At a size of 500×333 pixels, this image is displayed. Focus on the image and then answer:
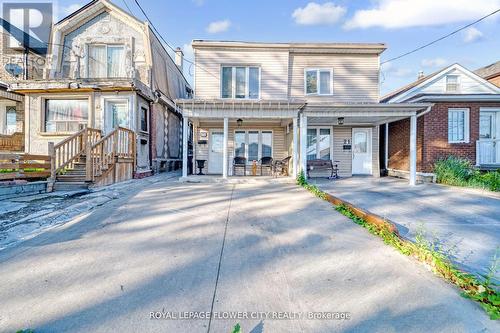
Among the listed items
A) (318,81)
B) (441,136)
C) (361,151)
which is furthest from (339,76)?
(441,136)

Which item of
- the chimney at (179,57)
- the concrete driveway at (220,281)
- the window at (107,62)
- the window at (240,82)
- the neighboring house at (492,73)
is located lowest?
the concrete driveway at (220,281)

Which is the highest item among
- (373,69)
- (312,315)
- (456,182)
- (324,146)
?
(373,69)

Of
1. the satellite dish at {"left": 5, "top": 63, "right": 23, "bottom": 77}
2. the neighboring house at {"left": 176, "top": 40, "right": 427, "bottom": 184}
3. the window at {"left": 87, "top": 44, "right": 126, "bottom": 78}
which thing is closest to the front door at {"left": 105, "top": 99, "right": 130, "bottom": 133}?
the window at {"left": 87, "top": 44, "right": 126, "bottom": 78}

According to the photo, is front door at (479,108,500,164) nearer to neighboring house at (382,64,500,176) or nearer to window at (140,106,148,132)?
neighboring house at (382,64,500,176)

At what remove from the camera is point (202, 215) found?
5090 millimetres

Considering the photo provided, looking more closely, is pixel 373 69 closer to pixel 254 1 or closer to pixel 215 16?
pixel 254 1

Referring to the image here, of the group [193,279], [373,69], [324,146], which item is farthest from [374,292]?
[373,69]

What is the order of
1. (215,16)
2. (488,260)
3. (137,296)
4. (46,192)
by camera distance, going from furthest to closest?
(215,16), (46,192), (488,260), (137,296)

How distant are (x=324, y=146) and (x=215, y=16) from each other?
889 centimetres

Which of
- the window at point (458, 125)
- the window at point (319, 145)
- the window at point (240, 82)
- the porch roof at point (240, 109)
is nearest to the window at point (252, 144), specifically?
the window at point (240, 82)

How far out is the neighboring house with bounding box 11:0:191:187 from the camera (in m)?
11.0

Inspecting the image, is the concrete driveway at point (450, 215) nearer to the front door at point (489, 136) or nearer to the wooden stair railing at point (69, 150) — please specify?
the front door at point (489, 136)

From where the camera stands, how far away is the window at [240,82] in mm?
11797

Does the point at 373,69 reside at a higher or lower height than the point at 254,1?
lower
